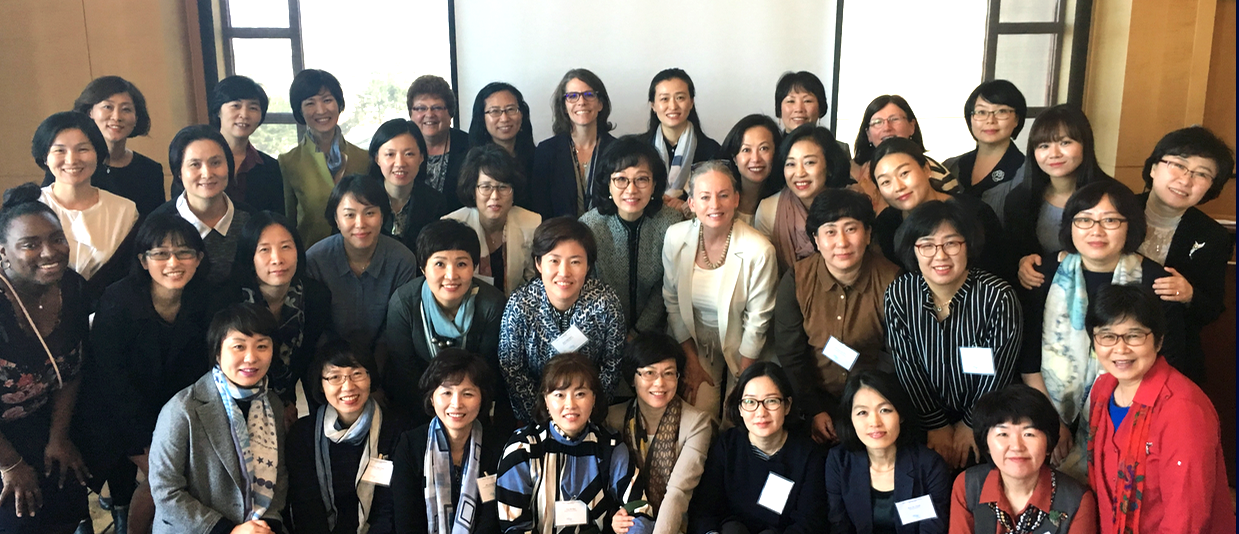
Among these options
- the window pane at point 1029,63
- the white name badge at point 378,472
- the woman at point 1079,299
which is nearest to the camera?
the woman at point 1079,299

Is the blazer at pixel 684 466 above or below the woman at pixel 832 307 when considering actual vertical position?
below

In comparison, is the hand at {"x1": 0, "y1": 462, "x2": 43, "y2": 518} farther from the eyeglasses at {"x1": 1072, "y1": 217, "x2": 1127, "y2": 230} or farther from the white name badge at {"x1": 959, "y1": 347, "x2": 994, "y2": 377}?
the eyeglasses at {"x1": 1072, "y1": 217, "x2": 1127, "y2": 230}

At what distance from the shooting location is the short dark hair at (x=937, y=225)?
2371 millimetres

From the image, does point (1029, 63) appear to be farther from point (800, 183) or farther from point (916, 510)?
point (916, 510)

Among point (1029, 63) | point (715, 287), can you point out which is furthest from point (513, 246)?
point (1029, 63)

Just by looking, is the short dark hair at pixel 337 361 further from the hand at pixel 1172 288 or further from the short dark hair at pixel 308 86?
the hand at pixel 1172 288

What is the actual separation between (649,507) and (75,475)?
6.34ft

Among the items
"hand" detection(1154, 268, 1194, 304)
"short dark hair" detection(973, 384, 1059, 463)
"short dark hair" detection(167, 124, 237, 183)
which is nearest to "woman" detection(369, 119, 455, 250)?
"short dark hair" detection(167, 124, 237, 183)

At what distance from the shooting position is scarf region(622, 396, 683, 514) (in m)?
2.58

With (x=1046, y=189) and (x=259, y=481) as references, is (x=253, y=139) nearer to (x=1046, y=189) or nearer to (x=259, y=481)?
(x=259, y=481)

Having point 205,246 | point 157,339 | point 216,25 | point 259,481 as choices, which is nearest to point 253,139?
point 216,25

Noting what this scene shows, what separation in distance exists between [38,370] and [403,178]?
1.38 metres

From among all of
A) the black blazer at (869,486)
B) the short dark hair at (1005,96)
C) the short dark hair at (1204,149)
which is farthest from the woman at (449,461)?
the short dark hair at (1204,149)

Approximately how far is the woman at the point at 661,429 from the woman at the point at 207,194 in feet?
5.04
